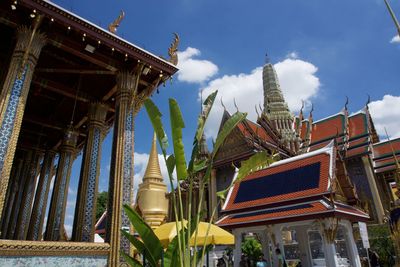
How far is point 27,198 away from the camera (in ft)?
35.4

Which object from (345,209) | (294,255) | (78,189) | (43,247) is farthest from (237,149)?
(43,247)

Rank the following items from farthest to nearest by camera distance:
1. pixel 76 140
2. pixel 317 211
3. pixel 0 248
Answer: pixel 76 140, pixel 317 211, pixel 0 248

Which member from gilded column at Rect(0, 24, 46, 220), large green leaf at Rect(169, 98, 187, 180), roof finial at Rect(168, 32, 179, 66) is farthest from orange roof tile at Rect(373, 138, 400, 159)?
gilded column at Rect(0, 24, 46, 220)

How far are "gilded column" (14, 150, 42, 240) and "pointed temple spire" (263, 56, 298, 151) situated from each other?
20685 millimetres

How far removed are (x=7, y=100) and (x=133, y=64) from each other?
3.02 m

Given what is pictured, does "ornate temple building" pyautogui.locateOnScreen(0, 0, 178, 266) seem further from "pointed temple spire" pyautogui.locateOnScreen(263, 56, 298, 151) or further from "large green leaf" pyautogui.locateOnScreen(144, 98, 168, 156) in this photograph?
"pointed temple spire" pyautogui.locateOnScreen(263, 56, 298, 151)

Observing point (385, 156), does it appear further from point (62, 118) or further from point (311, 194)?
point (62, 118)

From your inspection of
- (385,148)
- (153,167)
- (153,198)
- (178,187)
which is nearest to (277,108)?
(385,148)

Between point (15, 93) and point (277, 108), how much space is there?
106 ft

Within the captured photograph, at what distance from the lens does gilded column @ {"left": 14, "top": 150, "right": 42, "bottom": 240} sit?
10.1m

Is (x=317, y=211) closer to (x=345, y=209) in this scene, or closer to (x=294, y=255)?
(x=345, y=209)

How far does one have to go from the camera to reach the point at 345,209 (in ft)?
32.4

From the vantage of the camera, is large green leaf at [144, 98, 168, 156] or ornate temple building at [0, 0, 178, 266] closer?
large green leaf at [144, 98, 168, 156]

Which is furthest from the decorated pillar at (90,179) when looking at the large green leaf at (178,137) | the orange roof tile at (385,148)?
the orange roof tile at (385,148)
